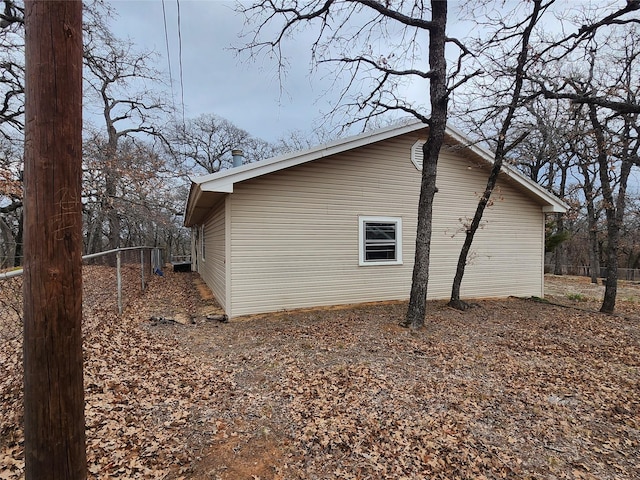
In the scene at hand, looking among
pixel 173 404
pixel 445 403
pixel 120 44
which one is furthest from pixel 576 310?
pixel 120 44

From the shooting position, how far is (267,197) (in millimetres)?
6891

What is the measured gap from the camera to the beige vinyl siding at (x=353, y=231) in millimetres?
6832

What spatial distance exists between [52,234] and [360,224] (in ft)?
22.3

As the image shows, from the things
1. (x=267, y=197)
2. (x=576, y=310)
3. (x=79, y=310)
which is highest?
(x=267, y=197)

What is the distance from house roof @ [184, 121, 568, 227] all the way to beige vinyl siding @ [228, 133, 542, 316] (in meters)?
0.38

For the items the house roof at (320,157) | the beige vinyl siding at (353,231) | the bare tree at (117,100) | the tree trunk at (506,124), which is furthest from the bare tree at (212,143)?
the tree trunk at (506,124)

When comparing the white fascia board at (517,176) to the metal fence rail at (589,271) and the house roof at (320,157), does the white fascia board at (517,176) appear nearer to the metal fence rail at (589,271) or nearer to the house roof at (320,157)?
the house roof at (320,157)

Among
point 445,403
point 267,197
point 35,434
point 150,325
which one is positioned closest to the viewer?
point 35,434

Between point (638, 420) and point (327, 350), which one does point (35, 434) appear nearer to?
point (327, 350)

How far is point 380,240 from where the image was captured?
8.16 metres

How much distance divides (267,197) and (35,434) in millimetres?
5744

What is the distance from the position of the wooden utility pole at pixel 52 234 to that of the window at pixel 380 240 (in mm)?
6720

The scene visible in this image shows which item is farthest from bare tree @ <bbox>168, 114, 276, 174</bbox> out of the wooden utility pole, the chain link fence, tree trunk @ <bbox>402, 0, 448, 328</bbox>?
the wooden utility pole

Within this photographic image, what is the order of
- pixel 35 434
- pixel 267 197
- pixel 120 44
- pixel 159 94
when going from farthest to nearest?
pixel 159 94 → pixel 120 44 → pixel 267 197 → pixel 35 434
